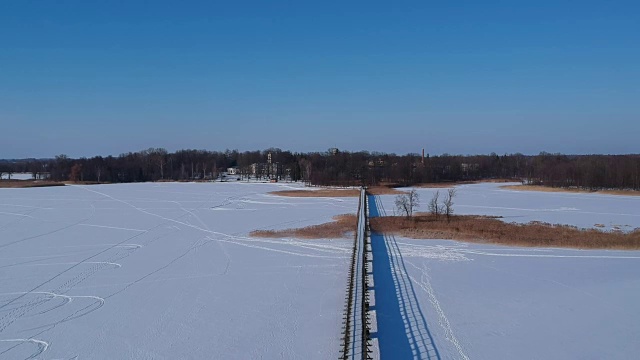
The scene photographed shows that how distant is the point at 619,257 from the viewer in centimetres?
1678

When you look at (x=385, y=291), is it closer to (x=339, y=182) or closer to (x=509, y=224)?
(x=509, y=224)

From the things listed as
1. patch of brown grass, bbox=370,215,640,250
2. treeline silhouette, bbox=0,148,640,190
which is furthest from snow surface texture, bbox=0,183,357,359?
treeline silhouette, bbox=0,148,640,190

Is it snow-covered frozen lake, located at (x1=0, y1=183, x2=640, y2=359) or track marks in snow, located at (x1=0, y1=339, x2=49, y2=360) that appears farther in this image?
snow-covered frozen lake, located at (x1=0, y1=183, x2=640, y2=359)

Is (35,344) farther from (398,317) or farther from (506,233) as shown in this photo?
(506,233)

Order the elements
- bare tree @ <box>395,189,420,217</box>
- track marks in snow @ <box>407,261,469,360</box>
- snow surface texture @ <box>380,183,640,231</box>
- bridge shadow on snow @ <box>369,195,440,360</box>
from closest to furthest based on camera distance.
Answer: bridge shadow on snow @ <box>369,195,440,360</box>, track marks in snow @ <box>407,261,469,360</box>, snow surface texture @ <box>380,183,640,231</box>, bare tree @ <box>395,189,420,217</box>

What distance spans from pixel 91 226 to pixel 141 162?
6944cm

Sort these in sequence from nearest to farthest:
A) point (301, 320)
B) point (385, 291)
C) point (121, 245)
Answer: point (301, 320), point (385, 291), point (121, 245)

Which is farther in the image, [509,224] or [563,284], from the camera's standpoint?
[509,224]

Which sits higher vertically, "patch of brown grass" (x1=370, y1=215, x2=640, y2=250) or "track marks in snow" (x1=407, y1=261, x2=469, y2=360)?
"patch of brown grass" (x1=370, y1=215, x2=640, y2=250)

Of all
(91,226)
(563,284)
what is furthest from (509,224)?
(91,226)

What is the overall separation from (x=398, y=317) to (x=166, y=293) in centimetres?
578

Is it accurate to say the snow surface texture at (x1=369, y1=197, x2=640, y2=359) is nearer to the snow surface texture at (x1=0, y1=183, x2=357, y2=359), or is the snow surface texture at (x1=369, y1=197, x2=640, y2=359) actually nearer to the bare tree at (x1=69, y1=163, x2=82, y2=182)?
the snow surface texture at (x1=0, y1=183, x2=357, y2=359)

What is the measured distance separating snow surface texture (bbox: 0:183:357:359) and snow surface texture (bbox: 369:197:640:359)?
1.44m

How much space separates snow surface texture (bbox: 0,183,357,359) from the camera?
28.2ft
